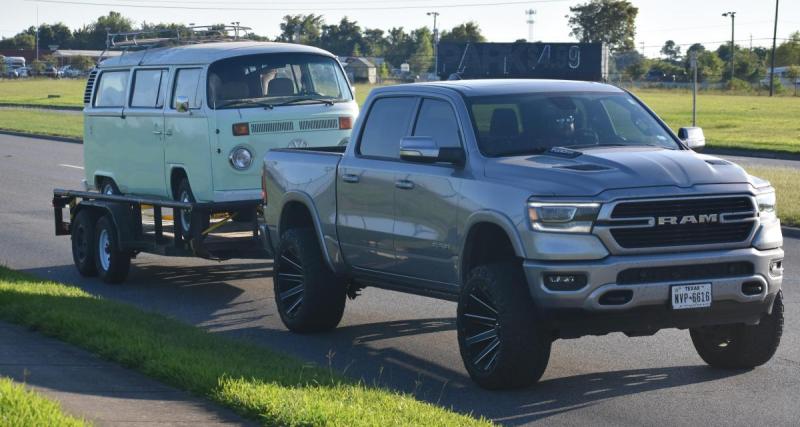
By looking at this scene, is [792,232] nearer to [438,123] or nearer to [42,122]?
[438,123]

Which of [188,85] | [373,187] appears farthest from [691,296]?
[188,85]

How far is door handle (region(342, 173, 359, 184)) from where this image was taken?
33.8 ft

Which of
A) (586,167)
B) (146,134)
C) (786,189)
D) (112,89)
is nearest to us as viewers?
Answer: (586,167)

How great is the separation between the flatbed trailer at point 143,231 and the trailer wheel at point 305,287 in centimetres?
100

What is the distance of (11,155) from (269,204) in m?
26.0

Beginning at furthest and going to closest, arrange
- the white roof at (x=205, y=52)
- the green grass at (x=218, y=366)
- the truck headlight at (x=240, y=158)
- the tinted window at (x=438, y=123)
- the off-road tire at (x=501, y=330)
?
1. the white roof at (x=205, y=52)
2. the truck headlight at (x=240, y=158)
3. the tinted window at (x=438, y=123)
4. the off-road tire at (x=501, y=330)
5. the green grass at (x=218, y=366)

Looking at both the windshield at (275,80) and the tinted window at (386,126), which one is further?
the windshield at (275,80)

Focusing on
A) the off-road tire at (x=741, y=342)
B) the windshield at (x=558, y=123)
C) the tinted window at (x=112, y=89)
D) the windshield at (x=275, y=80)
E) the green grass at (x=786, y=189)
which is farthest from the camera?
the green grass at (x=786, y=189)

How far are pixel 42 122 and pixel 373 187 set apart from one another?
46.7 metres

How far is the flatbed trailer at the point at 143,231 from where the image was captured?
1318 centimetres

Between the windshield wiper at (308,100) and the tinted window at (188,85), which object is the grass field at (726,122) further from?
the tinted window at (188,85)

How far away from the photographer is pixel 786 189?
2277cm

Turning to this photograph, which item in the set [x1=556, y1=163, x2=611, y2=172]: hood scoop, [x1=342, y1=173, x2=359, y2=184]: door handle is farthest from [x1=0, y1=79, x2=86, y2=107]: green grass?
[x1=556, y1=163, x2=611, y2=172]: hood scoop

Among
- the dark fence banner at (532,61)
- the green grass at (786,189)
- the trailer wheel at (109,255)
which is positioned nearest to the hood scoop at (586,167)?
the trailer wheel at (109,255)
